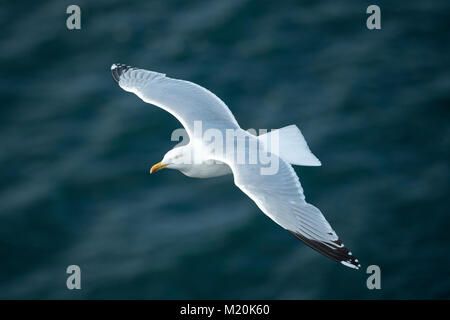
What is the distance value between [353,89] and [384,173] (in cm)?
128

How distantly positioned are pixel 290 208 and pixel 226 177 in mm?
1876

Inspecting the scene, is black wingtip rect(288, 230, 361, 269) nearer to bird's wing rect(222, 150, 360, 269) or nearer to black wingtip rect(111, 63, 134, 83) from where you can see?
bird's wing rect(222, 150, 360, 269)

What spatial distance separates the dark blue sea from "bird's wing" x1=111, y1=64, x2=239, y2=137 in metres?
0.59

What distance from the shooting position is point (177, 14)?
30.3 ft

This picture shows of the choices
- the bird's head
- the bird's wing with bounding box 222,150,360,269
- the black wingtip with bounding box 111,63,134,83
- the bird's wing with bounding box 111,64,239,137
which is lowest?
the bird's wing with bounding box 222,150,360,269

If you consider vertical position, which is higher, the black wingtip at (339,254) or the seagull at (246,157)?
the seagull at (246,157)

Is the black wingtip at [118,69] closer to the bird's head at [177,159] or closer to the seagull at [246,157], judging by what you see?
the seagull at [246,157]

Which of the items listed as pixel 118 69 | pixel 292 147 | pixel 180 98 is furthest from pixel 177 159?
pixel 118 69

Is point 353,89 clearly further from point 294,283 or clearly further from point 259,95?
point 294,283

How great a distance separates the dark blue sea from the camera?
268 inches

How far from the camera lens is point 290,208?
5.84m

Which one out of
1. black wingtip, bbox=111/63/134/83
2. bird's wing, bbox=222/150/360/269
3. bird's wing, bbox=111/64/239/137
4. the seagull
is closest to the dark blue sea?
black wingtip, bbox=111/63/134/83

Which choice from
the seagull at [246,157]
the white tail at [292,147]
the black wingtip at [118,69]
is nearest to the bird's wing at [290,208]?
the seagull at [246,157]

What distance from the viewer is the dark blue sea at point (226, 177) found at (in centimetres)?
682
